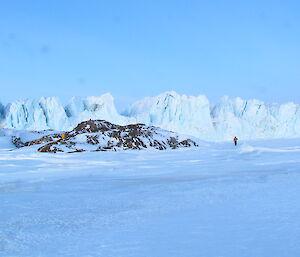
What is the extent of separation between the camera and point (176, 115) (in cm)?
2898

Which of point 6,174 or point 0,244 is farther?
point 6,174

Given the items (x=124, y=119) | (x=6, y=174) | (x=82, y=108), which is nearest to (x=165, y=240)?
(x=6, y=174)

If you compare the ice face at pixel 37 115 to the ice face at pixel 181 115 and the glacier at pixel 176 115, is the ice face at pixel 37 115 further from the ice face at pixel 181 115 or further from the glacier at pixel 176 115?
the ice face at pixel 181 115

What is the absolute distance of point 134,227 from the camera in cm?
152

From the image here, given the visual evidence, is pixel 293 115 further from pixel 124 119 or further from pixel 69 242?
pixel 69 242

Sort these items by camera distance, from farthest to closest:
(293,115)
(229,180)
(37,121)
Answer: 1. (293,115)
2. (37,121)
3. (229,180)

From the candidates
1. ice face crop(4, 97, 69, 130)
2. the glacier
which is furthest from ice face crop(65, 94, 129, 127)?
ice face crop(4, 97, 69, 130)

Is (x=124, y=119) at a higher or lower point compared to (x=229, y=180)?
higher

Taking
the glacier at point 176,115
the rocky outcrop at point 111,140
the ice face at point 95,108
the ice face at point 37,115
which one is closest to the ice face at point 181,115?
the glacier at point 176,115

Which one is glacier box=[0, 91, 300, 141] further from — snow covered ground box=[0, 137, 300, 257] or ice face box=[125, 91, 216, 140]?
snow covered ground box=[0, 137, 300, 257]

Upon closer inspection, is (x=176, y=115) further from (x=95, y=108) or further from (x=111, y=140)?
(x=111, y=140)

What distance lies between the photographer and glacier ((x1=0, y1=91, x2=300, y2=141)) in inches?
1063

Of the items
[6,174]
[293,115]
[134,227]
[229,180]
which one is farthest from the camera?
[293,115]

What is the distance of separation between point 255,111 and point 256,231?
32303mm
